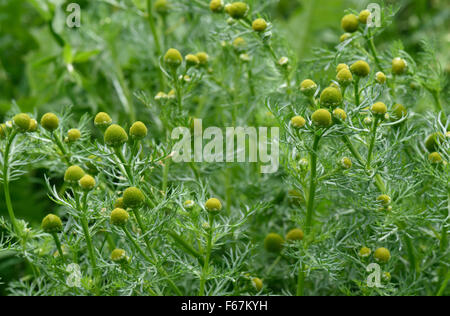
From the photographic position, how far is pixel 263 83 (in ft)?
2.88

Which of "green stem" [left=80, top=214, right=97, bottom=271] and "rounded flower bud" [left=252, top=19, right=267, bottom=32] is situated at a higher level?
"rounded flower bud" [left=252, top=19, right=267, bottom=32]

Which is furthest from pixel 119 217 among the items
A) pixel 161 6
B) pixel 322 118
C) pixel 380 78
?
pixel 161 6

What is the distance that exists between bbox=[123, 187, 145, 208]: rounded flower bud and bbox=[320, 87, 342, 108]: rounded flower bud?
0.22 metres

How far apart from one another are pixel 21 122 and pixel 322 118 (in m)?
0.34

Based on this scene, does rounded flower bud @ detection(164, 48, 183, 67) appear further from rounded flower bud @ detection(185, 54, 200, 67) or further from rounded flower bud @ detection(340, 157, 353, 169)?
rounded flower bud @ detection(340, 157, 353, 169)

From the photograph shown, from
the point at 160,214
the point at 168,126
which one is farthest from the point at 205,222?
the point at 168,126

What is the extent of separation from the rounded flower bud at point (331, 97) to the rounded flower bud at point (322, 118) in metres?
0.02

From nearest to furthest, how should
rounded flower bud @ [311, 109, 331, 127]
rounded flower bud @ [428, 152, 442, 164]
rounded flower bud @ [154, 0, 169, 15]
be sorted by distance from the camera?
rounded flower bud @ [311, 109, 331, 127] < rounded flower bud @ [428, 152, 442, 164] < rounded flower bud @ [154, 0, 169, 15]

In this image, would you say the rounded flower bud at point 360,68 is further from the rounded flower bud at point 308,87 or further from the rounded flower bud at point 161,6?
the rounded flower bud at point 161,6

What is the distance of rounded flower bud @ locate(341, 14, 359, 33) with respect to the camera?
0.69 metres

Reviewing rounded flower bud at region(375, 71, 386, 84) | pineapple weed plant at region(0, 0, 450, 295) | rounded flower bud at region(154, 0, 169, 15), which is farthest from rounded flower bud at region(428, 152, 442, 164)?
rounded flower bud at region(154, 0, 169, 15)

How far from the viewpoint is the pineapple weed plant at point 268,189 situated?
608 millimetres

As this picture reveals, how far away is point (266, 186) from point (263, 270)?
0.13m
